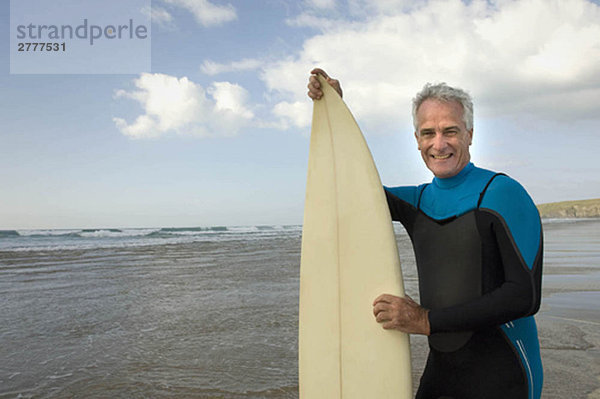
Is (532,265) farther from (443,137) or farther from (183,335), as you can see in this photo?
(183,335)

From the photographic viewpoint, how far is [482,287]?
1.43 metres

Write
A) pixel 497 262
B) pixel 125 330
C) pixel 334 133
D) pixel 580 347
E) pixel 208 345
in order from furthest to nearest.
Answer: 1. pixel 125 330
2. pixel 208 345
3. pixel 580 347
4. pixel 334 133
5. pixel 497 262

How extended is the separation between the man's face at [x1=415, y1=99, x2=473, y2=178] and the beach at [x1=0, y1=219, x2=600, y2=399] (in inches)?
84.3

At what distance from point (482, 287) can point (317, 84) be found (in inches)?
43.7

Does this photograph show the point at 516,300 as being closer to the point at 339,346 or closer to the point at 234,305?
the point at 339,346

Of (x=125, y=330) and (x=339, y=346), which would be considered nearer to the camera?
(x=339, y=346)

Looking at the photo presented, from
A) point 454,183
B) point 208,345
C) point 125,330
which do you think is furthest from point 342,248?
point 125,330

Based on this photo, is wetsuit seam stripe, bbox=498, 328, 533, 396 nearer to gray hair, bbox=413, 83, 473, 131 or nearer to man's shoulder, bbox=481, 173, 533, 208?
man's shoulder, bbox=481, 173, 533, 208

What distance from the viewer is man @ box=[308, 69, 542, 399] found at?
1.34 metres

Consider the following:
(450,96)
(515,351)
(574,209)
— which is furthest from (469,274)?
(574,209)

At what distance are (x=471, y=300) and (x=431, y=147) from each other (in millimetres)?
547

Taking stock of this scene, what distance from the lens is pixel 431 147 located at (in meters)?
1.54

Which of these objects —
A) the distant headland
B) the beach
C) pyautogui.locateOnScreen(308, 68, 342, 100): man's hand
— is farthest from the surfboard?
the distant headland

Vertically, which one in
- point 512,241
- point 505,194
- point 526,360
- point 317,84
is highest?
point 317,84
